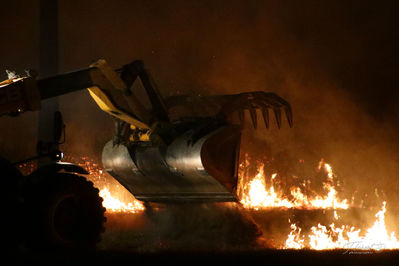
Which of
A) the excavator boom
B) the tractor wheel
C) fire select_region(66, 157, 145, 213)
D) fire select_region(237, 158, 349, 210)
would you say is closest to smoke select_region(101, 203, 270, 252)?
the excavator boom

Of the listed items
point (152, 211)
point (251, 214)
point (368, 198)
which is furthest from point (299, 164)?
point (152, 211)

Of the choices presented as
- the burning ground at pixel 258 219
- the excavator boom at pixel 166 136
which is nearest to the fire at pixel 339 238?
the burning ground at pixel 258 219

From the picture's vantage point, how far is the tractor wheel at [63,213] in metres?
7.86

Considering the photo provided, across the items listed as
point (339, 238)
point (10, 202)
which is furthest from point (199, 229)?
point (10, 202)

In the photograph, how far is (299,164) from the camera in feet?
67.1

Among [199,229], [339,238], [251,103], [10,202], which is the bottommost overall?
[10,202]

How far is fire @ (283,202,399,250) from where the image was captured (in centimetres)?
1358

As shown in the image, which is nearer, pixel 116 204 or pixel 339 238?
pixel 339 238

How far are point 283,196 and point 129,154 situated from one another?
8378 millimetres

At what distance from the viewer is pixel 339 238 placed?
48.3ft

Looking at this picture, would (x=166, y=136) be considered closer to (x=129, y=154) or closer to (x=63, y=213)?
(x=129, y=154)

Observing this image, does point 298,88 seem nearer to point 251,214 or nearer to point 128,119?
point 251,214

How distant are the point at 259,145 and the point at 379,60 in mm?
5534

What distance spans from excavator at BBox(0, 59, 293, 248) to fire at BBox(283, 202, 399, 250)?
327cm
